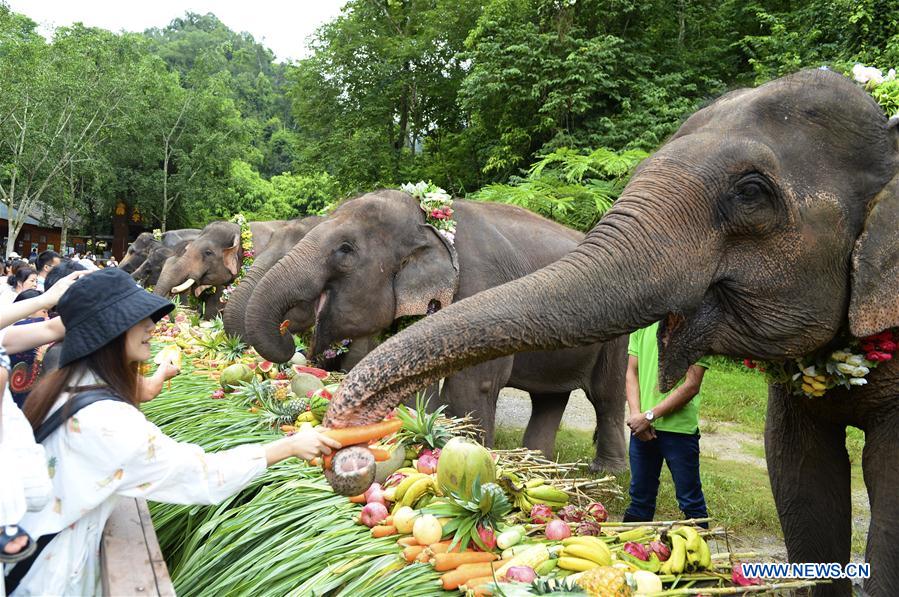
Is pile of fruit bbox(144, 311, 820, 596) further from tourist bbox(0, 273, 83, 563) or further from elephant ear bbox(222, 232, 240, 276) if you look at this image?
elephant ear bbox(222, 232, 240, 276)

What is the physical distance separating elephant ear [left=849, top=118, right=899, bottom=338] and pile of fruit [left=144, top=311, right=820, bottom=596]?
1.03 metres

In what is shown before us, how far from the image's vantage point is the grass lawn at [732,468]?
6.19 m

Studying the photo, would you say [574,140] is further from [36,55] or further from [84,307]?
[36,55]

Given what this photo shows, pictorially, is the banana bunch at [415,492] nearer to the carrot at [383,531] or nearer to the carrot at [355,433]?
the carrot at [383,531]

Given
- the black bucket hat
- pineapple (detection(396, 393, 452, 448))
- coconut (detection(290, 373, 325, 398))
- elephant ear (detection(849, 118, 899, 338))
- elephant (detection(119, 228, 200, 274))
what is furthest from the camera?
elephant (detection(119, 228, 200, 274))

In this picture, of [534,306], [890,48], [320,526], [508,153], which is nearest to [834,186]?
[534,306]

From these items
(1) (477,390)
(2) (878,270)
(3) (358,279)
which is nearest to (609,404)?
(1) (477,390)

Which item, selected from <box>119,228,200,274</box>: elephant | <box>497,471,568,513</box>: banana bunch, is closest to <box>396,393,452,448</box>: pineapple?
<box>497,471,568,513</box>: banana bunch

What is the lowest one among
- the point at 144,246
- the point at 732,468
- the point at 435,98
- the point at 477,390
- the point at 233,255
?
the point at 732,468

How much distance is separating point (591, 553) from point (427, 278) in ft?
10.9

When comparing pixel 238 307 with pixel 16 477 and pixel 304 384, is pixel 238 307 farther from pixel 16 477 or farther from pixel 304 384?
pixel 16 477

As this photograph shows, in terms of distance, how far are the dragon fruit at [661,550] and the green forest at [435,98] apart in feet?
6.62

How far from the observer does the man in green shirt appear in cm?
441

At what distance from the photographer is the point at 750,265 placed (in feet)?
8.83
